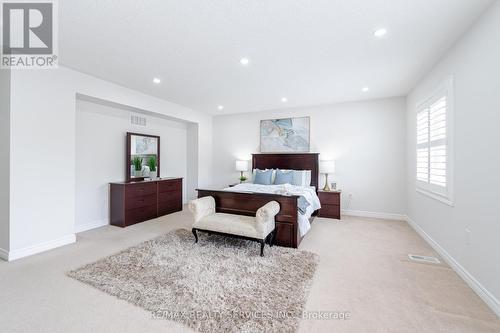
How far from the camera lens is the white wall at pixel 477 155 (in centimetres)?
195

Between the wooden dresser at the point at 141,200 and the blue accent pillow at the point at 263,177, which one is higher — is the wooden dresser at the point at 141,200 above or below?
below

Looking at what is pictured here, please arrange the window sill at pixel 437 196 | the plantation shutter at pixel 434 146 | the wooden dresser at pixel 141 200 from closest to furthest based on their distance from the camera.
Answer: the window sill at pixel 437 196
the plantation shutter at pixel 434 146
the wooden dresser at pixel 141 200

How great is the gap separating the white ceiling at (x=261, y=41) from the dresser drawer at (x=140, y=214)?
245 cm

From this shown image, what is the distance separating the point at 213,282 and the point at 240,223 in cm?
92

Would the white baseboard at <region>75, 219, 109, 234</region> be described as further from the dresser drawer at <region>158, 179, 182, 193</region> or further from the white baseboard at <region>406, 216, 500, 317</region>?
the white baseboard at <region>406, 216, 500, 317</region>

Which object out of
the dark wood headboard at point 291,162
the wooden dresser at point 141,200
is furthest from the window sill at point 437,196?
the wooden dresser at point 141,200

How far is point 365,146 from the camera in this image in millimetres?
5051

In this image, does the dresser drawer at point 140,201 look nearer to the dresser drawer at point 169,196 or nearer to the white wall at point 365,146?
the dresser drawer at point 169,196

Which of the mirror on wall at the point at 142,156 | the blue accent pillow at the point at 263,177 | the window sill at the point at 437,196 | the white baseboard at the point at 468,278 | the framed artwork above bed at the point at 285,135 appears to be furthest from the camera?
the framed artwork above bed at the point at 285,135

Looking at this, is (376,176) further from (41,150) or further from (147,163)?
(41,150)

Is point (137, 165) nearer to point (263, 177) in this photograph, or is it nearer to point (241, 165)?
point (241, 165)

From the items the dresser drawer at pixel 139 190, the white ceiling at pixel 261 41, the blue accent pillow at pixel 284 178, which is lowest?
the dresser drawer at pixel 139 190

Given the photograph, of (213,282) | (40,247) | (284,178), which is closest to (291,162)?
(284,178)

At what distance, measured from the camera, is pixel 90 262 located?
2732 millimetres
